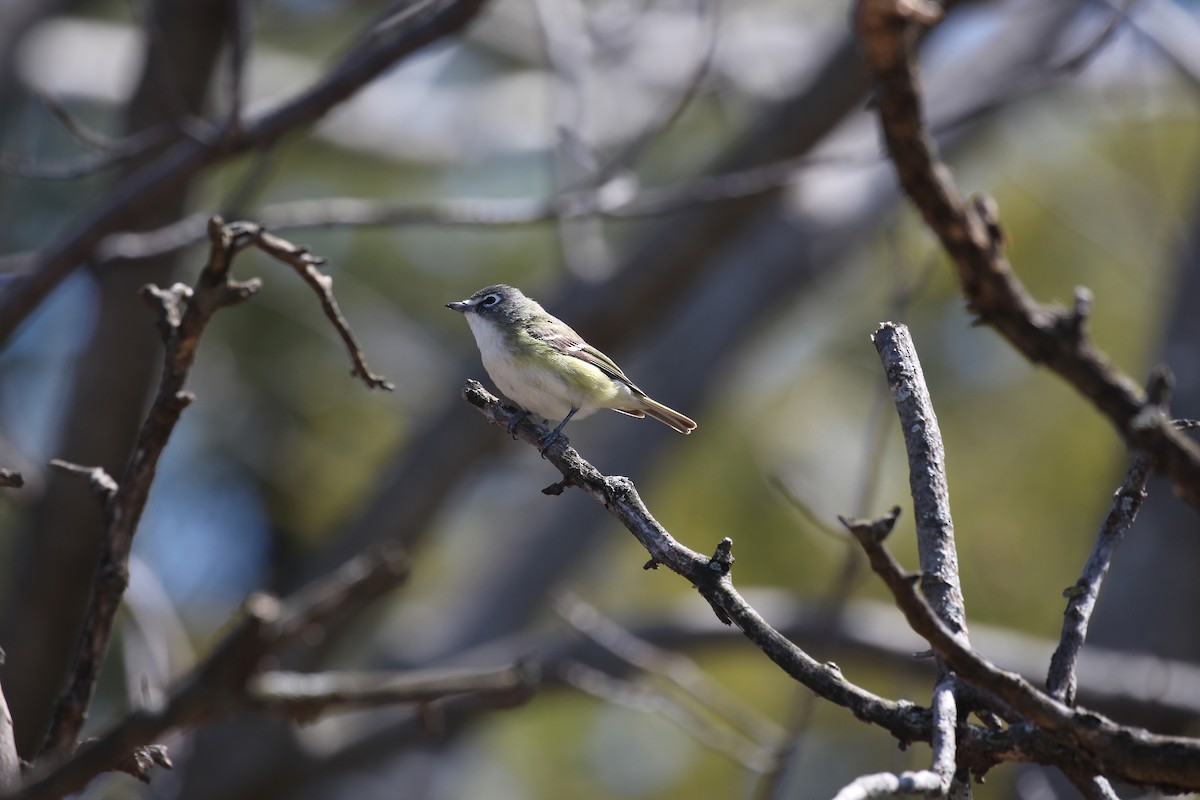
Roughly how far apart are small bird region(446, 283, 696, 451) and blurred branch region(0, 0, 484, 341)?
894 millimetres

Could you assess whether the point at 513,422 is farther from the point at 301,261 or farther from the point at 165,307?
→ the point at 165,307

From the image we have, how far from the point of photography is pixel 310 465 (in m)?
12.0

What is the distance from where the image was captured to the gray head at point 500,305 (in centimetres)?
456

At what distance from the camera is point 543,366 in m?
4.21

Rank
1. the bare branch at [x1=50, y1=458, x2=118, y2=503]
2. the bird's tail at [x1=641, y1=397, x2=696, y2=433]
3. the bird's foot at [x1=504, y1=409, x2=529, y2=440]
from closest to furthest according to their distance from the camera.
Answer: the bare branch at [x1=50, y1=458, x2=118, y2=503], the bird's foot at [x1=504, y1=409, x2=529, y2=440], the bird's tail at [x1=641, y1=397, x2=696, y2=433]

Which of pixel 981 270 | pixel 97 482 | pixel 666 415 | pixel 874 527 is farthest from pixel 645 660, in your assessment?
pixel 981 270

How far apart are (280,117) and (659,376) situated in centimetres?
511

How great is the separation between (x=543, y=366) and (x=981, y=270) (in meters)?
3.02

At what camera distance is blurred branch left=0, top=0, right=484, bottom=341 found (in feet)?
13.1

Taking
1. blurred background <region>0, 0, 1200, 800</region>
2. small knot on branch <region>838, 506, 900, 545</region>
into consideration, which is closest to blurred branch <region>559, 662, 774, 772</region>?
blurred background <region>0, 0, 1200, 800</region>

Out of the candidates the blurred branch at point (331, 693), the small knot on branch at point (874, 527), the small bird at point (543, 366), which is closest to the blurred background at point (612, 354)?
the small bird at point (543, 366)

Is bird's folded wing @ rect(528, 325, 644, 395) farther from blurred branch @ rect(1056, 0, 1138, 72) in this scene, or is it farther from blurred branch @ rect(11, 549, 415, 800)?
blurred branch @ rect(11, 549, 415, 800)

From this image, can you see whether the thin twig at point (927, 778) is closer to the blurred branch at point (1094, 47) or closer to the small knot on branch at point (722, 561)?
the small knot on branch at point (722, 561)

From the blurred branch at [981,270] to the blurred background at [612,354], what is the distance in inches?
86.5
